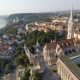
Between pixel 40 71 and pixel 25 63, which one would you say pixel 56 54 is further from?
pixel 25 63

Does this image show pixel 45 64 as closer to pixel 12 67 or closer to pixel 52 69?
pixel 52 69

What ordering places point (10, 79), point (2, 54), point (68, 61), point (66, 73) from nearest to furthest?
point (66, 73) → point (68, 61) → point (10, 79) → point (2, 54)

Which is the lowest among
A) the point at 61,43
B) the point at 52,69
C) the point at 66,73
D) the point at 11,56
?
the point at 11,56

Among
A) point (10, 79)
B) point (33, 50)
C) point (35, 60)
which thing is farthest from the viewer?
point (33, 50)

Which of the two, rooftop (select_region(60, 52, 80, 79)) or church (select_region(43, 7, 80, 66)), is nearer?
rooftop (select_region(60, 52, 80, 79))

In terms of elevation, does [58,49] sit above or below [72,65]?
above

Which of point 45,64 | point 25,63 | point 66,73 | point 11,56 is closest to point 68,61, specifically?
point 66,73

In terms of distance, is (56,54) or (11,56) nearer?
(56,54)

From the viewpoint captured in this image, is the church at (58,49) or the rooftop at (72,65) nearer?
the rooftop at (72,65)

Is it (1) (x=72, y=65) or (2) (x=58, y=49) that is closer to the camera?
(1) (x=72, y=65)

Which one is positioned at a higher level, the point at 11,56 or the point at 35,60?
the point at 35,60
